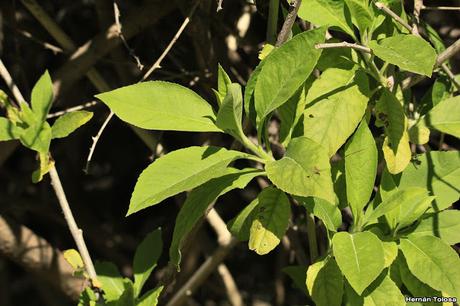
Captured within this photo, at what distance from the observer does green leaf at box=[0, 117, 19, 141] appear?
1332mm

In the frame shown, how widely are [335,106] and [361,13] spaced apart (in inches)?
5.8

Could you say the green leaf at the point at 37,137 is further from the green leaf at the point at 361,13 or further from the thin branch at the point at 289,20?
the green leaf at the point at 361,13

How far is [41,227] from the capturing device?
8.95 ft

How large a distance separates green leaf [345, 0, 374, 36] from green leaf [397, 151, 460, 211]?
9.4 inches

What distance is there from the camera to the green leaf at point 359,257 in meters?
1.07

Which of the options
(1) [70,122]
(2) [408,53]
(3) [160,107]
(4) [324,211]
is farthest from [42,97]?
(2) [408,53]

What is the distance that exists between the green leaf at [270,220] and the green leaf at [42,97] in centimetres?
42

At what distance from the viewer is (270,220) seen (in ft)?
3.87

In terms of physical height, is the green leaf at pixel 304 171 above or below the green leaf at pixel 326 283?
above

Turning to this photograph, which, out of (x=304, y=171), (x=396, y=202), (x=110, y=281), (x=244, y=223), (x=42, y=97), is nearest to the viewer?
(x=304, y=171)

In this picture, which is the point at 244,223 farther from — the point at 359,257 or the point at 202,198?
the point at 359,257

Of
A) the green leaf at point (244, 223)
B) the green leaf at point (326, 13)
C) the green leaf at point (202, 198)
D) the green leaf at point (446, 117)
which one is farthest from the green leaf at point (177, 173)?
the green leaf at point (446, 117)

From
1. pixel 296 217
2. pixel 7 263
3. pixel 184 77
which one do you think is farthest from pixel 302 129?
pixel 7 263

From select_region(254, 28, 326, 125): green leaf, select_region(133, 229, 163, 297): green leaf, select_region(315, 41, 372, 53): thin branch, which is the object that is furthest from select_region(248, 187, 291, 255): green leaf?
select_region(133, 229, 163, 297): green leaf
